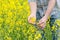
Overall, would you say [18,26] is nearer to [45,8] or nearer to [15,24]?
[15,24]

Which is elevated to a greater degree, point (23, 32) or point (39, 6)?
point (39, 6)

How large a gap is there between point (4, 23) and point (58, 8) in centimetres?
103

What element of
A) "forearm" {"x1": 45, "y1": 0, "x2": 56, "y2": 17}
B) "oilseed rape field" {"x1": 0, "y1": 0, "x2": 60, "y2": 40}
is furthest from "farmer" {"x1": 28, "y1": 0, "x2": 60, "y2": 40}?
"oilseed rape field" {"x1": 0, "y1": 0, "x2": 60, "y2": 40}

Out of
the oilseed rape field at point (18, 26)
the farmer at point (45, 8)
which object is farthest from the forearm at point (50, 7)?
the oilseed rape field at point (18, 26)

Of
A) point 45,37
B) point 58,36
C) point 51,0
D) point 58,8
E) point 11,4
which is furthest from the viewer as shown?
point 11,4

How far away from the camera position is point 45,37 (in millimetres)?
2873

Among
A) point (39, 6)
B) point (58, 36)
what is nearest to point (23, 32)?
point (58, 36)

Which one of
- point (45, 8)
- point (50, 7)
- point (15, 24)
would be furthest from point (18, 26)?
point (50, 7)

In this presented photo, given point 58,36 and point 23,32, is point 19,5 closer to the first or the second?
point 23,32

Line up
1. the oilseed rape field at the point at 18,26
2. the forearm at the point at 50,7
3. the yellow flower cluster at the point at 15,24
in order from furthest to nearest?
the yellow flower cluster at the point at 15,24
the oilseed rape field at the point at 18,26
the forearm at the point at 50,7

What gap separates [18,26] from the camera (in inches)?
123

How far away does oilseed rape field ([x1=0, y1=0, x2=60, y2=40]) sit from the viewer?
2854mm

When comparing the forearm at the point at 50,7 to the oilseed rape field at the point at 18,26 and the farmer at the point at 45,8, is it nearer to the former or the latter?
the farmer at the point at 45,8

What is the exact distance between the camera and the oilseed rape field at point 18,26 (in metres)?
2.85
